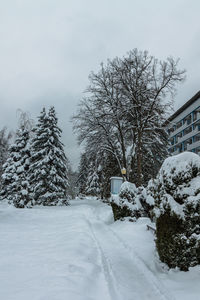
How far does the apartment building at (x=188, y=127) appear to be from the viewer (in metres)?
45.9

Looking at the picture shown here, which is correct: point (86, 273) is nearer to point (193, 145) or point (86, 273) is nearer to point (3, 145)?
point (3, 145)

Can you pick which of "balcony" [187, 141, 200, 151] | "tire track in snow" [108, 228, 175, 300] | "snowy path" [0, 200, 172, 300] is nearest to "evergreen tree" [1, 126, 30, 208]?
"snowy path" [0, 200, 172, 300]

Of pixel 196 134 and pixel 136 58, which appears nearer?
pixel 136 58

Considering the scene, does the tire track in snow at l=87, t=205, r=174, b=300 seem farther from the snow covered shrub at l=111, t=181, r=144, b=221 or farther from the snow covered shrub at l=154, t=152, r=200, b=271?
the snow covered shrub at l=111, t=181, r=144, b=221

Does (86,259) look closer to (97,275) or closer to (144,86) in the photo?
(97,275)

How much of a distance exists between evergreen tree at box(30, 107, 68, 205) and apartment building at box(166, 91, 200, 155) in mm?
21615

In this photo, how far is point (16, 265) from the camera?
496cm

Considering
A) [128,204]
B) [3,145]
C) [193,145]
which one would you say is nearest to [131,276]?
[128,204]

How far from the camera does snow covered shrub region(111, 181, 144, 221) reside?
38.8ft

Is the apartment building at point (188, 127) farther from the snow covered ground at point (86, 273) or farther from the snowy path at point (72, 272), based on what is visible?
the snowy path at point (72, 272)

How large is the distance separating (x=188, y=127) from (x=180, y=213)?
163 ft

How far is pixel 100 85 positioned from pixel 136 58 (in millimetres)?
3684

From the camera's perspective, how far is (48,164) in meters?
26.7

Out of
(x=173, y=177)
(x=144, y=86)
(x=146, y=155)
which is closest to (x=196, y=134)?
(x=146, y=155)
